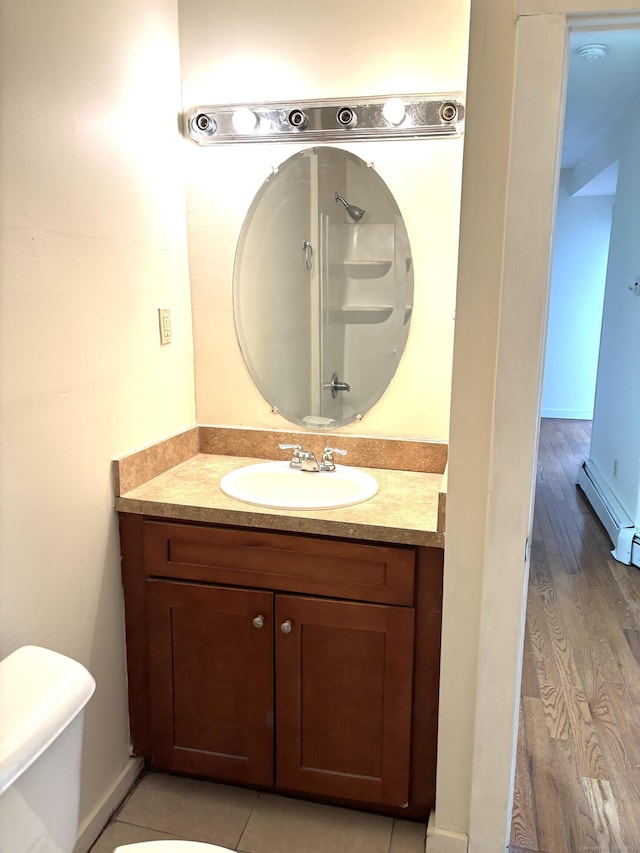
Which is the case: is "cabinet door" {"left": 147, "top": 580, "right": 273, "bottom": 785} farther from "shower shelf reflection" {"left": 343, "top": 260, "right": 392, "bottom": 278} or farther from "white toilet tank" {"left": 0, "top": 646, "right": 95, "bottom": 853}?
"shower shelf reflection" {"left": 343, "top": 260, "right": 392, "bottom": 278}

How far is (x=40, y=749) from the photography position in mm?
1062

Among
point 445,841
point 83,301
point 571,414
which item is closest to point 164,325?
point 83,301

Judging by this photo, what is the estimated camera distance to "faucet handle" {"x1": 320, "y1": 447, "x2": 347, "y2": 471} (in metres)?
1.99

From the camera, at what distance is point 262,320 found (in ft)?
6.97

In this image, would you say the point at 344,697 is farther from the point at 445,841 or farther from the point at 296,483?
the point at 296,483

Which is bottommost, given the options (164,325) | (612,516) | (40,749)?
(612,516)

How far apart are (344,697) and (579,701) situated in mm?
1051

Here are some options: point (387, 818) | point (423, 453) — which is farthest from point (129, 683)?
point (423, 453)

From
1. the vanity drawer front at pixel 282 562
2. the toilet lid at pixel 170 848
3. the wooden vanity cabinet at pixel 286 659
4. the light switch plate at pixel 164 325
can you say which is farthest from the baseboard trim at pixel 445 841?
the light switch plate at pixel 164 325

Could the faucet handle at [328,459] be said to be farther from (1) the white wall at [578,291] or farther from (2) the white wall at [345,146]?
(1) the white wall at [578,291]

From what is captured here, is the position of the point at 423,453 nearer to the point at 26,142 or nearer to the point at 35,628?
the point at 35,628

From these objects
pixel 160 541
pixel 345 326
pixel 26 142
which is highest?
pixel 26 142

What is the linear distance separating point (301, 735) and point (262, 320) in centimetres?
120

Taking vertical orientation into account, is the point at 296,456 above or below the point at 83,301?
below
